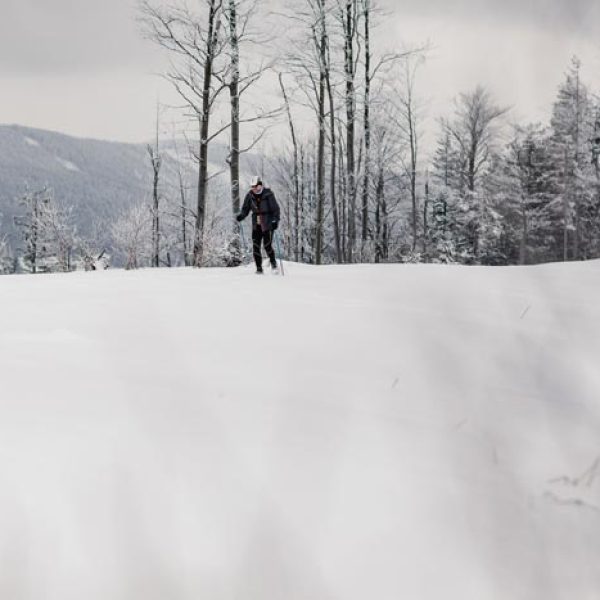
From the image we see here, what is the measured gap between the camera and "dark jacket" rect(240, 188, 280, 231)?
29.3ft

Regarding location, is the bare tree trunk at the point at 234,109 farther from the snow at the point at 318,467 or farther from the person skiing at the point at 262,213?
the snow at the point at 318,467

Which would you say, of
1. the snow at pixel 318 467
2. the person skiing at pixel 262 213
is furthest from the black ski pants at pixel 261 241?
the snow at pixel 318 467

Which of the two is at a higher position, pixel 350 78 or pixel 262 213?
pixel 350 78

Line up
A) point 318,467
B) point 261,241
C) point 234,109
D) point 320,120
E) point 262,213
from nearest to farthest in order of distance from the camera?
point 318,467, point 262,213, point 261,241, point 234,109, point 320,120

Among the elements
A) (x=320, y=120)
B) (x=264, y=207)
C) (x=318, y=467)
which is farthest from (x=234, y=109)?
(x=318, y=467)

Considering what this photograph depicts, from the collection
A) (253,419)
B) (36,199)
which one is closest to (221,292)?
(253,419)

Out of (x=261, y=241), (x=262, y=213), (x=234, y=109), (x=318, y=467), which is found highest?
(x=234, y=109)

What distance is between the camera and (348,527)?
1.78 m

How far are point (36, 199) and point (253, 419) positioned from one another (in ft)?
193

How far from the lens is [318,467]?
2102 mm

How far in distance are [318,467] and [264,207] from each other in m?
7.08

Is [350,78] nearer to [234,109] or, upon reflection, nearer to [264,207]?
[234,109]

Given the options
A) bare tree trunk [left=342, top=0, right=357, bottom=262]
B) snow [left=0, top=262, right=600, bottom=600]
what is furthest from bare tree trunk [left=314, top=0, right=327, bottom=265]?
snow [left=0, top=262, right=600, bottom=600]

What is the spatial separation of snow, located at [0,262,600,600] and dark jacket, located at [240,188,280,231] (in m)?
5.50
